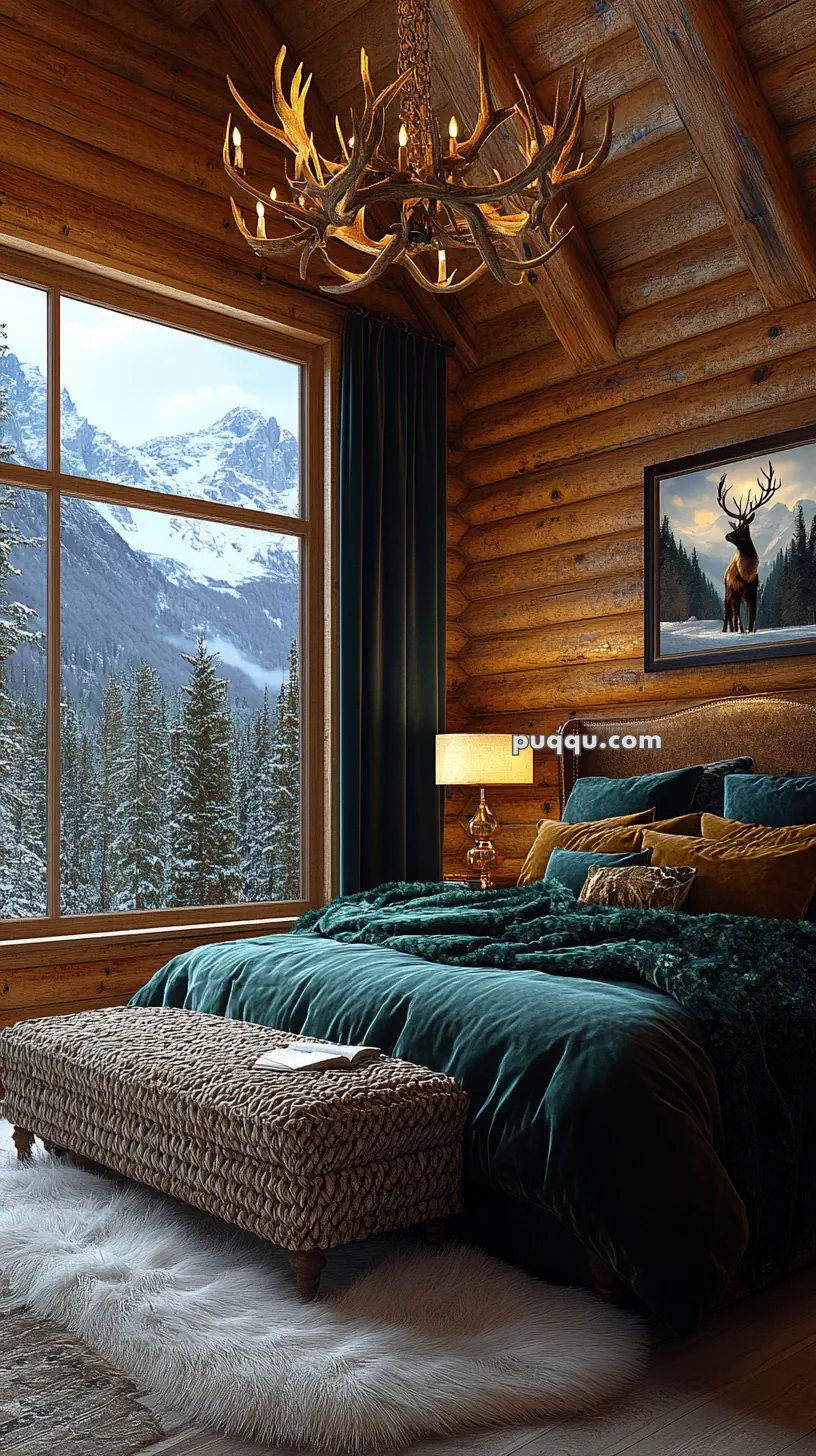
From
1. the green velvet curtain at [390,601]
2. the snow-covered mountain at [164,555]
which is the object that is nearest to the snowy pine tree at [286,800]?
the snow-covered mountain at [164,555]

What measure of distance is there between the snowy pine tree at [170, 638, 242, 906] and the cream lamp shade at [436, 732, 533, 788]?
0.93 meters

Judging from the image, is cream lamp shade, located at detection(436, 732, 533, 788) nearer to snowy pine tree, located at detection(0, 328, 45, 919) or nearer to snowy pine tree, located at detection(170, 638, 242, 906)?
snowy pine tree, located at detection(170, 638, 242, 906)

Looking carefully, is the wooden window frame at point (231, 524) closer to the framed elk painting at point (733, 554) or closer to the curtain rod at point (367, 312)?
the curtain rod at point (367, 312)

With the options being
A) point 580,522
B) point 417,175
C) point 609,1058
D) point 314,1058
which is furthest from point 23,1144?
point 580,522

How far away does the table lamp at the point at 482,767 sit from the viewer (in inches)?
197

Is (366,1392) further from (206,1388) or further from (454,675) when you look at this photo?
(454,675)

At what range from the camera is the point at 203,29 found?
15.8 feet

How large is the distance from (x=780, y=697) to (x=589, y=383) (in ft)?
5.77

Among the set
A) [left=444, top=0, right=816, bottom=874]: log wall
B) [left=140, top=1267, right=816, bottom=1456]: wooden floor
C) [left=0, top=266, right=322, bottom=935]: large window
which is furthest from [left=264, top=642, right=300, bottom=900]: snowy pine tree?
[left=140, top=1267, right=816, bottom=1456]: wooden floor

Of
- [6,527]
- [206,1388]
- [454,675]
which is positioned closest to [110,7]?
[6,527]

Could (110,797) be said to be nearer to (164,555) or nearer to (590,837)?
(164,555)

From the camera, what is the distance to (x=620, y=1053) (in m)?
2.22

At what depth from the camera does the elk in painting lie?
448 centimetres

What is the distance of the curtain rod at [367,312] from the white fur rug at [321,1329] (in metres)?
3.86
